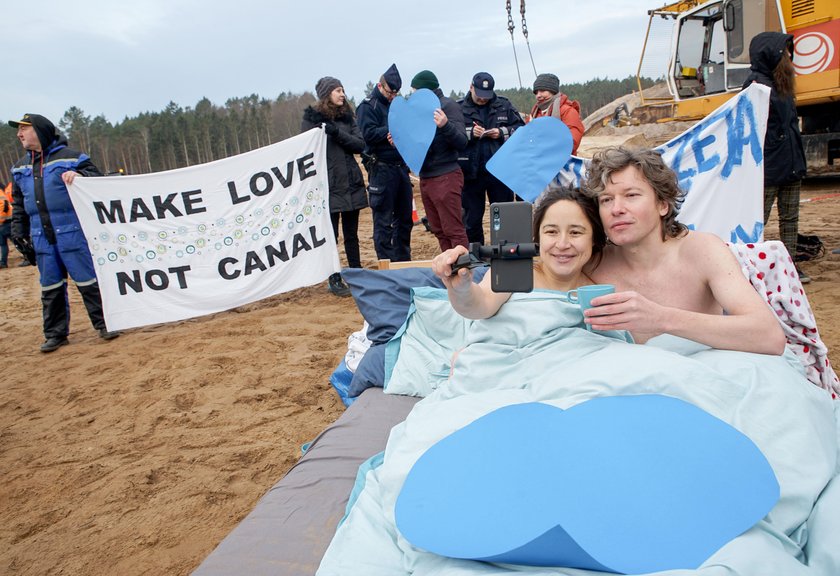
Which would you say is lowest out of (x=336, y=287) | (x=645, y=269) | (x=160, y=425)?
(x=160, y=425)

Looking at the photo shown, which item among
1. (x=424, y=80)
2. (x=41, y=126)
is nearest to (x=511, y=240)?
(x=424, y=80)

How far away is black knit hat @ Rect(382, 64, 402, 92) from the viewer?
4.79m

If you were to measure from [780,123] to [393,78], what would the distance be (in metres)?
3.11

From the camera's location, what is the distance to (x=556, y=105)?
545 centimetres

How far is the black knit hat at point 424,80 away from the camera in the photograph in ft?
15.3

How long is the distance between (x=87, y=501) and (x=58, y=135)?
11.6 ft

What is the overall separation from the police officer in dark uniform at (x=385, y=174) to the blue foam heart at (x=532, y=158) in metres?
1.90

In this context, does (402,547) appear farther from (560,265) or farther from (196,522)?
(196,522)

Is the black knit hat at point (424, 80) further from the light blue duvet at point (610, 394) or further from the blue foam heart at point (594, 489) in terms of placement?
the blue foam heart at point (594, 489)

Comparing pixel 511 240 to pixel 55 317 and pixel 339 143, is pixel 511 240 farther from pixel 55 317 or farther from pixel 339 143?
pixel 55 317

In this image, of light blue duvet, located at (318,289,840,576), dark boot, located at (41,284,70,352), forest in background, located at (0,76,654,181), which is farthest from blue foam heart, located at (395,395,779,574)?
forest in background, located at (0,76,654,181)

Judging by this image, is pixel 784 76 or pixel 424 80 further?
pixel 424 80

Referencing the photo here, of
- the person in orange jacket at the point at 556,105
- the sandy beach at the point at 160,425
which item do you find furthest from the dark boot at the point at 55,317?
the person in orange jacket at the point at 556,105

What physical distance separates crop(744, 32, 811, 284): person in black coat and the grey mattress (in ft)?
11.8
